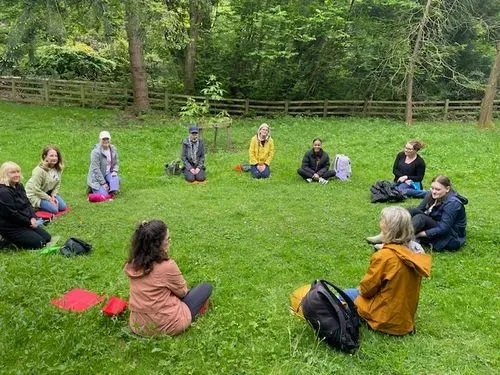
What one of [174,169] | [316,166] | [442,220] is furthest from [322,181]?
[442,220]

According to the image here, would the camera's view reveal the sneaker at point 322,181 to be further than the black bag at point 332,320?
Yes

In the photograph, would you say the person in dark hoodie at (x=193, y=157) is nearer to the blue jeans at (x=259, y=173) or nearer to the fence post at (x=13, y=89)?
the blue jeans at (x=259, y=173)

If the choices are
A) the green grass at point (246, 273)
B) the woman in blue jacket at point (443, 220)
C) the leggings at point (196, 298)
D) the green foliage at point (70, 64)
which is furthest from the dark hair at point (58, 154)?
the green foliage at point (70, 64)

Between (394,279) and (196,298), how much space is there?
1772mm

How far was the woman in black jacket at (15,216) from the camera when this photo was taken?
5.85 metres

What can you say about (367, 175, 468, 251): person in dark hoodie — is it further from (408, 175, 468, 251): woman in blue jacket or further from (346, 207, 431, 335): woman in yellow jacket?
(346, 207, 431, 335): woman in yellow jacket

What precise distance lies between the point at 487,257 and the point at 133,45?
1450 centimetres

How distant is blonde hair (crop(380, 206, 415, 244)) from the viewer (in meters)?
3.93

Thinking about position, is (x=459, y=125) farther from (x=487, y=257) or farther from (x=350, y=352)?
(x=350, y=352)

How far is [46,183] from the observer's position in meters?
7.57

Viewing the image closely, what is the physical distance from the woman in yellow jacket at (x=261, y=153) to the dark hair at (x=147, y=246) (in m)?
6.18

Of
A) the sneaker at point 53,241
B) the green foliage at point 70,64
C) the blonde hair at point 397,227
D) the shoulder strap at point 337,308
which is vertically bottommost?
the sneaker at point 53,241

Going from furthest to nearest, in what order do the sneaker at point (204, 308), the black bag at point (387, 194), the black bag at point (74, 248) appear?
the black bag at point (387, 194), the black bag at point (74, 248), the sneaker at point (204, 308)

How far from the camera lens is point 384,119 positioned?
19.7 meters
